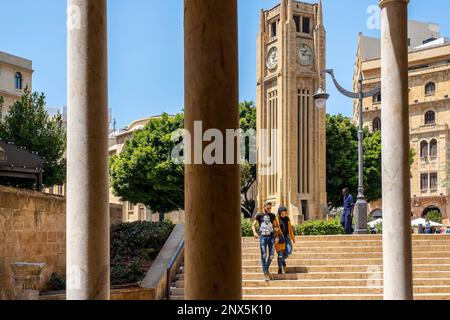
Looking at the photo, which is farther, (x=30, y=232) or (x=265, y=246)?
(x=265, y=246)

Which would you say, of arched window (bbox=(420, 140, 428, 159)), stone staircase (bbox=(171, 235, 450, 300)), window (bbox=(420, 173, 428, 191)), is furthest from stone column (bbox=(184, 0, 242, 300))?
arched window (bbox=(420, 140, 428, 159))

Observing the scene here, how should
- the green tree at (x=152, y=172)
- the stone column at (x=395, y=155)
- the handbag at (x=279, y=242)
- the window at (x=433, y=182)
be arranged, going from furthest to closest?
the window at (x=433, y=182) < the green tree at (x=152, y=172) < the handbag at (x=279, y=242) < the stone column at (x=395, y=155)

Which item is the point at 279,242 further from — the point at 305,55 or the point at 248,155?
the point at 305,55

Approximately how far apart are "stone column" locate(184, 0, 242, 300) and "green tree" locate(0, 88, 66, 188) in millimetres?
27955

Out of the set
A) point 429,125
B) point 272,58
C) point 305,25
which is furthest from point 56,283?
point 429,125

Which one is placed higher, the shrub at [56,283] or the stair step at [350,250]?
the stair step at [350,250]

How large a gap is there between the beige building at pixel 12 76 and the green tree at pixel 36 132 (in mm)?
21596

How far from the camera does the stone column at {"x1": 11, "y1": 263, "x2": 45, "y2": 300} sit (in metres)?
12.6

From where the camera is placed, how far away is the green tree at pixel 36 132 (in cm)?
3234

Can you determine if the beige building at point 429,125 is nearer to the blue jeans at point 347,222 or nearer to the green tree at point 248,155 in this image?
the green tree at point 248,155

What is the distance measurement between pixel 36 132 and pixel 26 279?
833 inches

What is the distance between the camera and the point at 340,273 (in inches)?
591

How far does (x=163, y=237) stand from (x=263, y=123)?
40.6m

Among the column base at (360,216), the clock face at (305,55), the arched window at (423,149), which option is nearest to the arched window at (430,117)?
the arched window at (423,149)
